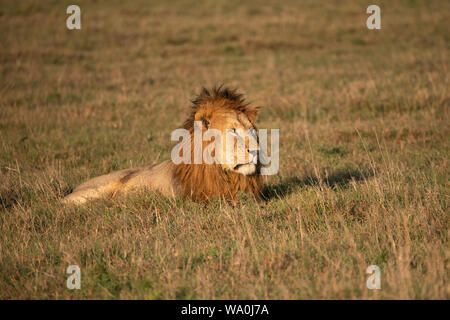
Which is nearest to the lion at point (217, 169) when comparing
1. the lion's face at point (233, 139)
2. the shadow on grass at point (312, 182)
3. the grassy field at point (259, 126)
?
the lion's face at point (233, 139)

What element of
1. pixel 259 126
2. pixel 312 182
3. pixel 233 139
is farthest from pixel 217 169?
pixel 259 126

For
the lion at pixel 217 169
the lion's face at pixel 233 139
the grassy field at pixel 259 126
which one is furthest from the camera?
the lion at pixel 217 169

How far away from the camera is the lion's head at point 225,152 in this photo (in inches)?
201

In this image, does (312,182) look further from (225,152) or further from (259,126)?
(259,126)

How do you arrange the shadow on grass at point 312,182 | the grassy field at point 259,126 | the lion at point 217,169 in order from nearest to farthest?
the grassy field at point 259,126
the lion at point 217,169
the shadow on grass at point 312,182

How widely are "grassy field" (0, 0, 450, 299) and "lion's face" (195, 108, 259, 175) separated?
0.48m

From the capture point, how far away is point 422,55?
→ 1548 centimetres

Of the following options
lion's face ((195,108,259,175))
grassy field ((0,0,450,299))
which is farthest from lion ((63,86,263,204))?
grassy field ((0,0,450,299))

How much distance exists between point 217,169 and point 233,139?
0.45 metres

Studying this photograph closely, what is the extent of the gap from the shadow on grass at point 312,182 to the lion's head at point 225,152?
1.71ft

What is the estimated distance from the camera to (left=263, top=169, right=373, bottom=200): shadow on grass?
6.10m

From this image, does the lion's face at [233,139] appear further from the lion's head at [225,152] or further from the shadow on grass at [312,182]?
the shadow on grass at [312,182]

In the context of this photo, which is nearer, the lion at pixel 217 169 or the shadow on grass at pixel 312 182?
the lion at pixel 217 169
